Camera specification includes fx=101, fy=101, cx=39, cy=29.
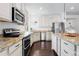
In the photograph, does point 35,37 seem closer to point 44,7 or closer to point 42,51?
point 44,7

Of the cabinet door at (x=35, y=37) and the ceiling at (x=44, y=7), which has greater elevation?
the ceiling at (x=44, y=7)

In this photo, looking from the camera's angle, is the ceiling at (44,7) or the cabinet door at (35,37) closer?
the ceiling at (44,7)

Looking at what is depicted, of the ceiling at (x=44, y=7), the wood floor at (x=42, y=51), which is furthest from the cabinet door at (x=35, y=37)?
the ceiling at (x=44, y=7)

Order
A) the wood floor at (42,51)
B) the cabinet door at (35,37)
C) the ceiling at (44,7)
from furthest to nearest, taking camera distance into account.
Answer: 1. the cabinet door at (35,37)
2. the ceiling at (44,7)
3. the wood floor at (42,51)

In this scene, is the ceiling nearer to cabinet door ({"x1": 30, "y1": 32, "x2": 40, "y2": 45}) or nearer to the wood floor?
cabinet door ({"x1": 30, "y1": 32, "x2": 40, "y2": 45})

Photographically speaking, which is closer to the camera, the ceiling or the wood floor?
the wood floor

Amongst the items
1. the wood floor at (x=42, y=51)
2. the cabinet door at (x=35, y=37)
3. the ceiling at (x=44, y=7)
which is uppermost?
the ceiling at (x=44, y=7)

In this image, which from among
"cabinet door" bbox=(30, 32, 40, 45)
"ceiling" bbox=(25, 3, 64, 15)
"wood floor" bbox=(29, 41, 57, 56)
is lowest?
"wood floor" bbox=(29, 41, 57, 56)

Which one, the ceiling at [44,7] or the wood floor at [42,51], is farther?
the ceiling at [44,7]

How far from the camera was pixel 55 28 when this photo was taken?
4691 millimetres

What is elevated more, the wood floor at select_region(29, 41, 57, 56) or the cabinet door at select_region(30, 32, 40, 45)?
the cabinet door at select_region(30, 32, 40, 45)

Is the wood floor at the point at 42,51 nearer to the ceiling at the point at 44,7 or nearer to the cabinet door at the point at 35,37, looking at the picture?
the cabinet door at the point at 35,37

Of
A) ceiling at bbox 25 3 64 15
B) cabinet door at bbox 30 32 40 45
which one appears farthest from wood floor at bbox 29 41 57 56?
ceiling at bbox 25 3 64 15

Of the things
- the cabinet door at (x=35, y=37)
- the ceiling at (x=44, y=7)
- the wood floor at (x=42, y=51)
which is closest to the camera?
the wood floor at (x=42, y=51)
